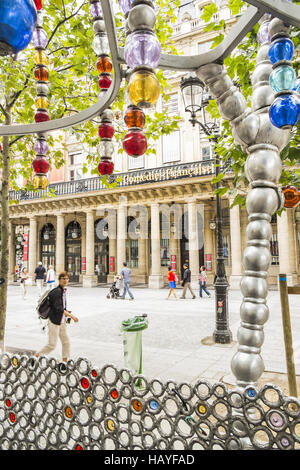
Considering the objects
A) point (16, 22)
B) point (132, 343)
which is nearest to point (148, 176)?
point (132, 343)

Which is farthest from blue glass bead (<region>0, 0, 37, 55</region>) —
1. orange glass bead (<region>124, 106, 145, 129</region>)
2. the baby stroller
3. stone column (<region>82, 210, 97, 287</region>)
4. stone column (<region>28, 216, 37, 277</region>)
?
stone column (<region>28, 216, 37, 277</region>)

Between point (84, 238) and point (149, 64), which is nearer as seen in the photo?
point (149, 64)

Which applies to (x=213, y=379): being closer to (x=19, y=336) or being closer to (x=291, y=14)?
(x=291, y=14)

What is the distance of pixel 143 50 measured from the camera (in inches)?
47.8

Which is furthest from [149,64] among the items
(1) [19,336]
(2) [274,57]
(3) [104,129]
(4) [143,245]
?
(4) [143,245]

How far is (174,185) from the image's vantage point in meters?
20.6

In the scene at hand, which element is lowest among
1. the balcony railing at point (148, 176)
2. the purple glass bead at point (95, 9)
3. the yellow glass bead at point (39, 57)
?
the yellow glass bead at point (39, 57)

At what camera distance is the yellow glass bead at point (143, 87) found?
3.97 ft

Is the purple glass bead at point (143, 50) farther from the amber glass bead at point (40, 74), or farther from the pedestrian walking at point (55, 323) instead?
the pedestrian walking at point (55, 323)

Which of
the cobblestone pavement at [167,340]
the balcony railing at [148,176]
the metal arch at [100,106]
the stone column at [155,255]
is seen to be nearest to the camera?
the metal arch at [100,106]

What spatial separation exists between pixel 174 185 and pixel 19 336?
14819mm

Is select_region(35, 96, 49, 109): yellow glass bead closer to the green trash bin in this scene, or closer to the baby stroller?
the green trash bin

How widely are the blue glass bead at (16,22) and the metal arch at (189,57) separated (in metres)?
0.43

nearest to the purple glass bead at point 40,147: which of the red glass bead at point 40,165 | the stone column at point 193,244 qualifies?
the red glass bead at point 40,165
